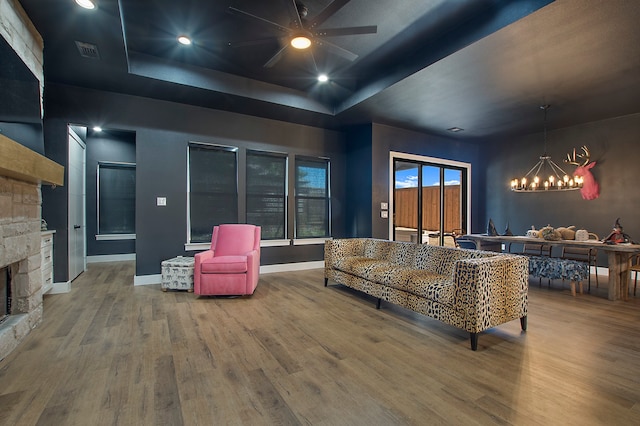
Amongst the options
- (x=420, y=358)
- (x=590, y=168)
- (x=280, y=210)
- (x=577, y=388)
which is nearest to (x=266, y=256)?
(x=280, y=210)

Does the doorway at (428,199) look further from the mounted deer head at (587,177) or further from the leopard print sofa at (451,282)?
the leopard print sofa at (451,282)

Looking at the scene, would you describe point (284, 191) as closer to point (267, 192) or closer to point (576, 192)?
point (267, 192)

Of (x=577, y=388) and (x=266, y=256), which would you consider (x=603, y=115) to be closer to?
(x=577, y=388)

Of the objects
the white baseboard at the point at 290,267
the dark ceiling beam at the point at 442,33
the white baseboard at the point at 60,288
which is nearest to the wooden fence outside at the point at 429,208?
the white baseboard at the point at 290,267

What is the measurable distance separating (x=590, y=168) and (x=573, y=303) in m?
3.42

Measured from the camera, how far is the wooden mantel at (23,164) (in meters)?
2.03

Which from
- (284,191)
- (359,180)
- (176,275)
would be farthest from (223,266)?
(359,180)

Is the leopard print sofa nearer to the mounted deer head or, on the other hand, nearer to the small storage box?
the small storage box

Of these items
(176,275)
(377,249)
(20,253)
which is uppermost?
(20,253)

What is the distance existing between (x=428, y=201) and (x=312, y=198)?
267 centimetres

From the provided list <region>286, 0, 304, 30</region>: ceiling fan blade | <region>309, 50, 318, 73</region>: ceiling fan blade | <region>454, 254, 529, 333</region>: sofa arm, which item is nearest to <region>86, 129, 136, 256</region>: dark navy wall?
<region>309, 50, 318, 73</region>: ceiling fan blade

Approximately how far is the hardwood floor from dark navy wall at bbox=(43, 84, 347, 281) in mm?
1353

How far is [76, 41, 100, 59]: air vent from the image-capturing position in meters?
3.18

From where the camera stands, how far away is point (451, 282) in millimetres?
2852
